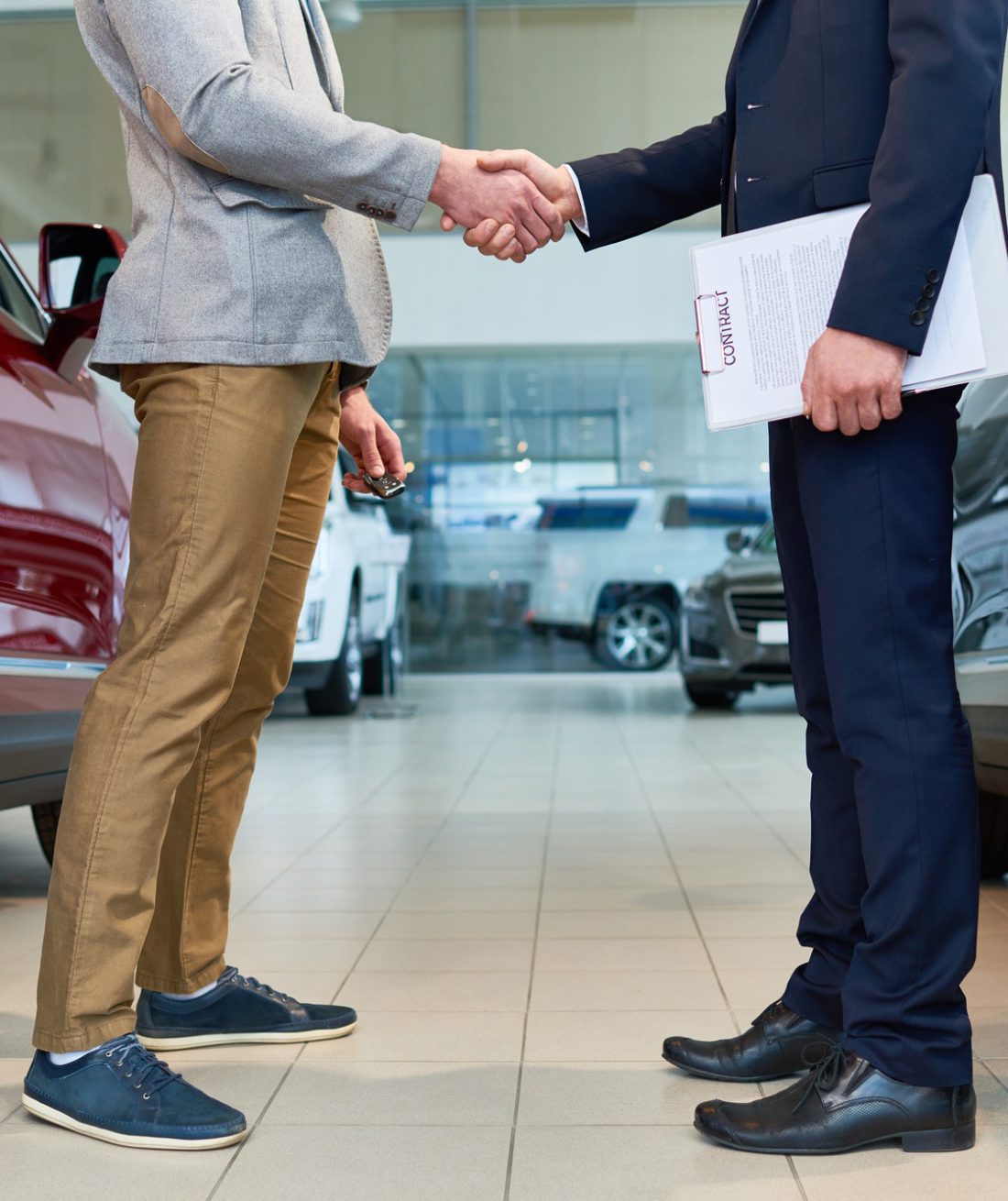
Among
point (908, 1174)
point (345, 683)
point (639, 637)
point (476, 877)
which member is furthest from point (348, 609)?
point (908, 1174)

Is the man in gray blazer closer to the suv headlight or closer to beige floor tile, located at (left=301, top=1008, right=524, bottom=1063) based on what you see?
beige floor tile, located at (left=301, top=1008, right=524, bottom=1063)

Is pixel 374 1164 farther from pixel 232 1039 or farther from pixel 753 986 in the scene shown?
Answer: pixel 753 986

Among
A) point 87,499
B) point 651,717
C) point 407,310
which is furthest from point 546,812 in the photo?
point 407,310

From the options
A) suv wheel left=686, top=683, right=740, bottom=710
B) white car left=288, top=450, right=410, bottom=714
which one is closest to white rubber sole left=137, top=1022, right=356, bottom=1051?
white car left=288, top=450, right=410, bottom=714

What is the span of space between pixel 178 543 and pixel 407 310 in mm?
9113

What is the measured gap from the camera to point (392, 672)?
→ 903 centimetres

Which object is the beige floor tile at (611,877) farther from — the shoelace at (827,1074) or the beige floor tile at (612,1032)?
the shoelace at (827,1074)

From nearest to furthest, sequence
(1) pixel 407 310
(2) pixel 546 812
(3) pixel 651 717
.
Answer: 1. (2) pixel 546 812
2. (3) pixel 651 717
3. (1) pixel 407 310

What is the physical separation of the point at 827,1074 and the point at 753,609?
19.4 feet

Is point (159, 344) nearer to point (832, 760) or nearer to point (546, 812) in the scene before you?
point (832, 760)

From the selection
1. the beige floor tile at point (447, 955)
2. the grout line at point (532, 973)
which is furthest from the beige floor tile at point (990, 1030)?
the beige floor tile at point (447, 955)

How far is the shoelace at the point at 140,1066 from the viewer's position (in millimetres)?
1529

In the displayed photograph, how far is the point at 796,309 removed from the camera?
1.52 metres

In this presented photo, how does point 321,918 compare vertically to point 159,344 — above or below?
below
